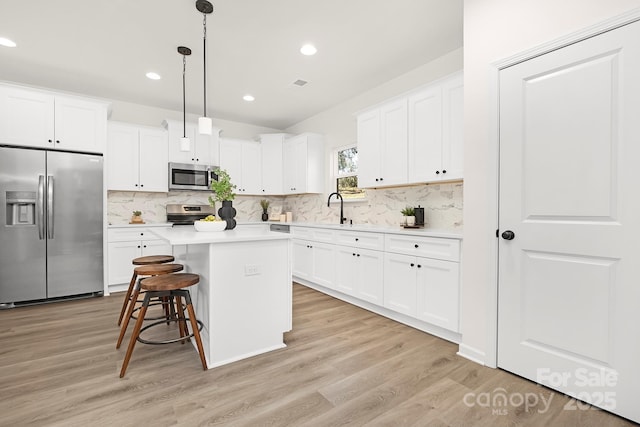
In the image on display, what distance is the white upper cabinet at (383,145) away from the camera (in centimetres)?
335

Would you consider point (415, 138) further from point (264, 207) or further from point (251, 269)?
point (264, 207)

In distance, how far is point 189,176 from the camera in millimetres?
4910

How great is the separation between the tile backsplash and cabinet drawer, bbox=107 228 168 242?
629mm

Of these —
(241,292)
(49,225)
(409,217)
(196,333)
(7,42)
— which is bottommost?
(196,333)

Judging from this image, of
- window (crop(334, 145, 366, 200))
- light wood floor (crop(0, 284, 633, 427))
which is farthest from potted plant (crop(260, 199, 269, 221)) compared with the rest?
light wood floor (crop(0, 284, 633, 427))

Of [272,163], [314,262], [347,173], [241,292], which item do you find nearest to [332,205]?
[347,173]

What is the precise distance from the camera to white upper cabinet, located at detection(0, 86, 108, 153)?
351 centimetres

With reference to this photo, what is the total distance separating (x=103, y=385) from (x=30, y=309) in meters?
2.44

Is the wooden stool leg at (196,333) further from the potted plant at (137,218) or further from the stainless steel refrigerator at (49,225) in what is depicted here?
the potted plant at (137,218)

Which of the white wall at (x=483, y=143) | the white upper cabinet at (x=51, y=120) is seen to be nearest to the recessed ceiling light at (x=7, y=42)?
the white upper cabinet at (x=51, y=120)

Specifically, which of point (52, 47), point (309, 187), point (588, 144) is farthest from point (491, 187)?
point (52, 47)

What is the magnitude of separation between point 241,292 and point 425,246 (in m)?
1.64

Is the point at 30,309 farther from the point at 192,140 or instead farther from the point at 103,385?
the point at 192,140

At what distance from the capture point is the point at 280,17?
2639 mm
